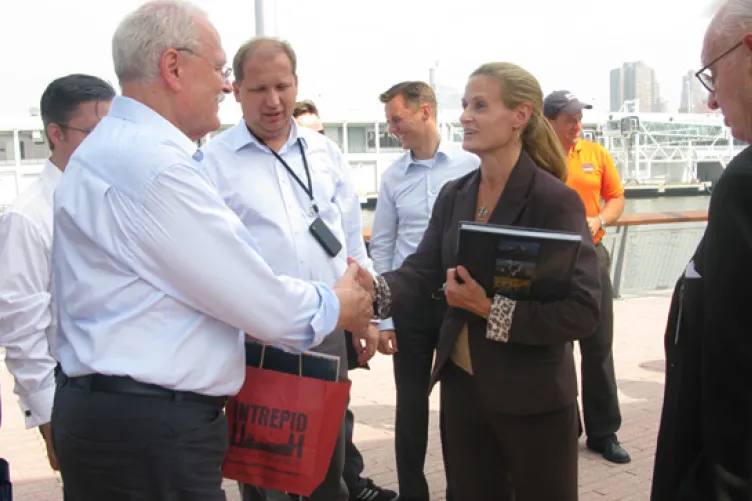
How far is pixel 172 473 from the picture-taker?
6.82 ft

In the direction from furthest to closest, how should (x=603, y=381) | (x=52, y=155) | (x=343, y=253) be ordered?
(x=603, y=381)
(x=343, y=253)
(x=52, y=155)

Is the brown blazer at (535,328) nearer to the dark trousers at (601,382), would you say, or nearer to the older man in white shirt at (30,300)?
the older man in white shirt at (30,300)

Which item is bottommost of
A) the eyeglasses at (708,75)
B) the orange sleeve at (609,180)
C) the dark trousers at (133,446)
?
the dark trousers at (133,446)

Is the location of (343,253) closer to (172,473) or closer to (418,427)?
(418,427)

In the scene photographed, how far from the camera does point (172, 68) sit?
7.35 feet

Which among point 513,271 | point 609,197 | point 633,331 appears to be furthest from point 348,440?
point 633,331

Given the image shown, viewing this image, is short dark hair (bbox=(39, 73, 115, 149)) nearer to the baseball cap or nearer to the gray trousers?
the gray trousers

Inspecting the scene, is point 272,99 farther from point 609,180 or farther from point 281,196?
point 609,180

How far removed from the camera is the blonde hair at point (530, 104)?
2975 mm

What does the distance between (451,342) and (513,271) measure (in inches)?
18.1

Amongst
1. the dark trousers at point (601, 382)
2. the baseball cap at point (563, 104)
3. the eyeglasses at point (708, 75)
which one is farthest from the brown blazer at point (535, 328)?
the baseball cap at point (563, 104)

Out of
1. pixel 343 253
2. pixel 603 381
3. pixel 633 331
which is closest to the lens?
pixel 343 253

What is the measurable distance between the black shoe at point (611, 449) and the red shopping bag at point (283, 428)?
3064 millimetres

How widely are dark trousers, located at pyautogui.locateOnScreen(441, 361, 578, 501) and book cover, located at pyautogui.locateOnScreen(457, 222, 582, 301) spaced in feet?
1.47
